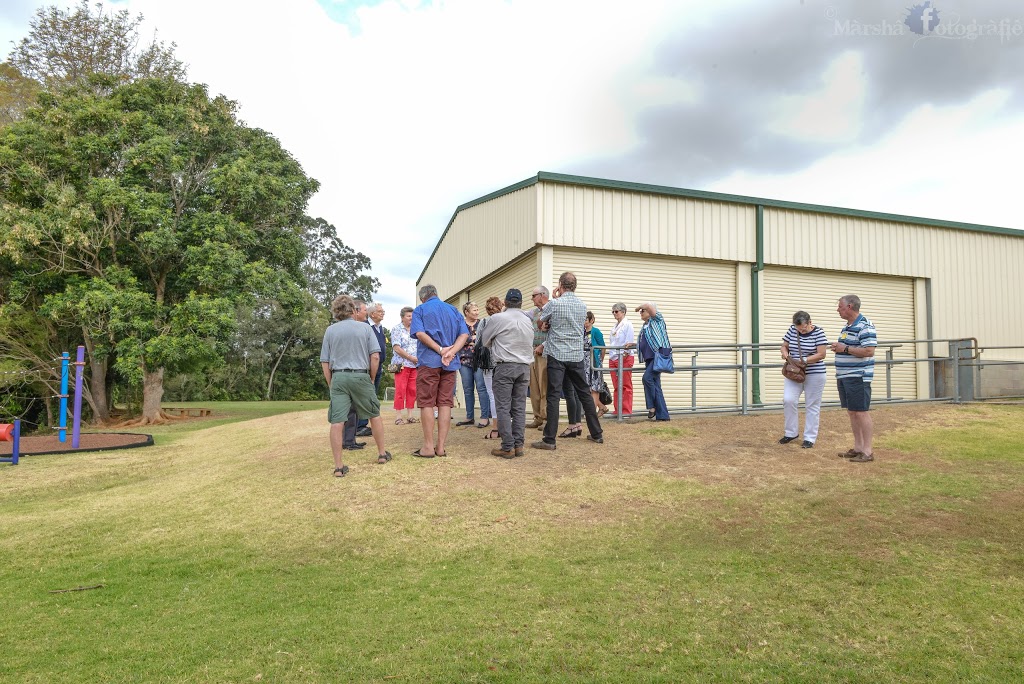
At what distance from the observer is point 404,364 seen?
31.1ft

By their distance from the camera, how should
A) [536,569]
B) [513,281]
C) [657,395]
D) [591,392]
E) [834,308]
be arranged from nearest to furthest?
[536,569] → [591,392] → [657,395] → [513,281] → [834,308]

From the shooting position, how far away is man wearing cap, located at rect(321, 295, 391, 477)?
669 centimetres

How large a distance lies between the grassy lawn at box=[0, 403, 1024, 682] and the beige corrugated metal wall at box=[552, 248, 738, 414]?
5596 millimetres

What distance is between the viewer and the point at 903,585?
3998 mm

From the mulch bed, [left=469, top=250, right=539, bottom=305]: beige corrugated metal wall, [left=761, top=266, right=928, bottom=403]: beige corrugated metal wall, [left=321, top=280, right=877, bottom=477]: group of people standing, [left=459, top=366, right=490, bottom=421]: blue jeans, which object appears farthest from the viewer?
[left=761, top=266, right=928, bottom=403]: beige corrugated metal wall

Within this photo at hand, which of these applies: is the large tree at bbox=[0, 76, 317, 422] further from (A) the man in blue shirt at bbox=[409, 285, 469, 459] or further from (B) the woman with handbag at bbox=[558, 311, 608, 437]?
(A) the man in blue shirt at bbox=[409, 285, 469, 459]

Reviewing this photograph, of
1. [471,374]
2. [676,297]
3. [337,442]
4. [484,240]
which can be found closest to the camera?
[337,442]

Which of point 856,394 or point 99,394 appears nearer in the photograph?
point 856,394

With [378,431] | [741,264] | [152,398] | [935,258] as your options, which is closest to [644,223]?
[741,264]

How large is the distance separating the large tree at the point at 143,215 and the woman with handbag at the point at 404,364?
10.3 metres

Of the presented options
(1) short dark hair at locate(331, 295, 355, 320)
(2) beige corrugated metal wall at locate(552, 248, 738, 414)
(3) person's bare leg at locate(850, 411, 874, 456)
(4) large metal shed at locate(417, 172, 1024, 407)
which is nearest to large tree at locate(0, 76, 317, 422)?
(4) large metal shed at locate(417, 172, 1024, 407)

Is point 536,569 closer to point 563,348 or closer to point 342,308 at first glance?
point 563,348

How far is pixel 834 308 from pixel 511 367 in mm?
10926

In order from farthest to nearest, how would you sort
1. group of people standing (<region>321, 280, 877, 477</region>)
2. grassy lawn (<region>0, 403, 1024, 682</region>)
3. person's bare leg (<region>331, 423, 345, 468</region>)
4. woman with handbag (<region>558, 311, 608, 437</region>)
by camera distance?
woman with handbag (<region>558, 311, 608, 437</region>) → group of people standing (<region>321, 280, 877, 477</region>) → person's bare leg (<region>331, 423, 345, 468</region>) → grassy lawn (<region>0, 403, 1024, 682</region>)
